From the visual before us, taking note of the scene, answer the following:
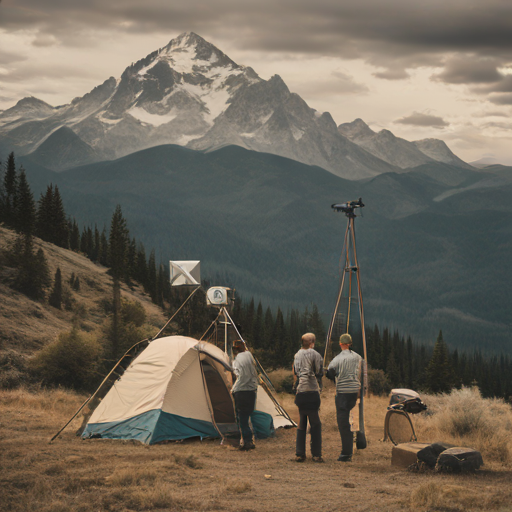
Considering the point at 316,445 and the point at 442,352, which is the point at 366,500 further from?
the point at 442,352

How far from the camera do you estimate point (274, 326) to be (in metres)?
94.3

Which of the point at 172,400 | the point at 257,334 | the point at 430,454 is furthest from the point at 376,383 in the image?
the point at 257,334

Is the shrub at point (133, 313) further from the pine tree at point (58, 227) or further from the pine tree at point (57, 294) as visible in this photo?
the pine tree at point (58, 227)

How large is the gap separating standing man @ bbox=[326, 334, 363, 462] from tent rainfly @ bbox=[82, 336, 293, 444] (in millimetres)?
3003

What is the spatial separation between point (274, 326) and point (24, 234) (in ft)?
175

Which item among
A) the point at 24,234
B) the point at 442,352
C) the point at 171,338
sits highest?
the point at 24,234

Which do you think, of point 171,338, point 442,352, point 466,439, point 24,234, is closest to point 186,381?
point 171,338

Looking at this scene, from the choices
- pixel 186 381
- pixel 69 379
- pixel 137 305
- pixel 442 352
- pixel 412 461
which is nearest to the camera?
pixel 412 461

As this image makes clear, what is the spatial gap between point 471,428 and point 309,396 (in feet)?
14.4

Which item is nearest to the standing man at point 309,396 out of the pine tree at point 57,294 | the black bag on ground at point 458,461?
the black bag on ground at point 458,461

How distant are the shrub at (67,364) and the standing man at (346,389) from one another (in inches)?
660

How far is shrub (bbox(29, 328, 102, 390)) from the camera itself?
2469 cm

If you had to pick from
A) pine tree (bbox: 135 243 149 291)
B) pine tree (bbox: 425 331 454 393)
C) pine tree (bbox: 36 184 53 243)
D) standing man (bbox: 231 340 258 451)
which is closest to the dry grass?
standing man (bbox: 231 340 258 451)

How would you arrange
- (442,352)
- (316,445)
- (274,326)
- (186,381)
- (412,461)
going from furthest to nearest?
(274,326) → (442,352) → (186,381) → (316,445) → (412,461)
